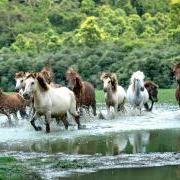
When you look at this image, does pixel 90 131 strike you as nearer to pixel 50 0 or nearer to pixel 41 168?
pixel 41 168

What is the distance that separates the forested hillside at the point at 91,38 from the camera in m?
43.2

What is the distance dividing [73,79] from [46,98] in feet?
9.04

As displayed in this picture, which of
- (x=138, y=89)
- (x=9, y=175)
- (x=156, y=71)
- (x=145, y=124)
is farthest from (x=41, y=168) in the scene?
(x=156, y=71)

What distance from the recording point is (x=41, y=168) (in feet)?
37.1

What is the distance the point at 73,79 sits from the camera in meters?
19.8

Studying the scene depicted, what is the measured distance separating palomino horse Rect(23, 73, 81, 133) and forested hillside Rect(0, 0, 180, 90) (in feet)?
73.0

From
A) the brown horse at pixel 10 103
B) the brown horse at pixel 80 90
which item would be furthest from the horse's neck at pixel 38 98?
the brown horse at pixel 10 103

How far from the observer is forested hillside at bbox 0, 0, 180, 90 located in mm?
43188

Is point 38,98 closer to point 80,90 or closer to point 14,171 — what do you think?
point 80,90

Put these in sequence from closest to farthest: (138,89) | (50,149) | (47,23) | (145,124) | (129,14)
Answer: (50,149) → (145,124) → (138,89) → (47,23) → (129,14)

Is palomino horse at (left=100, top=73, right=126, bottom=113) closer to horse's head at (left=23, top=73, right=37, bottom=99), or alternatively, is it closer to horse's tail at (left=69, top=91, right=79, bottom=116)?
horse's tail at (left=69, top=91, right=79, bottom=116)

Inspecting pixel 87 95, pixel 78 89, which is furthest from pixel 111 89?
pixel 78 89

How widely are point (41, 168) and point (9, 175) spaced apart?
3.01ft

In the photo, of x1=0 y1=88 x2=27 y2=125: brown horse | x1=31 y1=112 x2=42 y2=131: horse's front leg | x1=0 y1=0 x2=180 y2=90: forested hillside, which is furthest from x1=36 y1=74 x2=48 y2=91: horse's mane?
x1=0 y1=0 x2=180 y2=90: forested hillside
